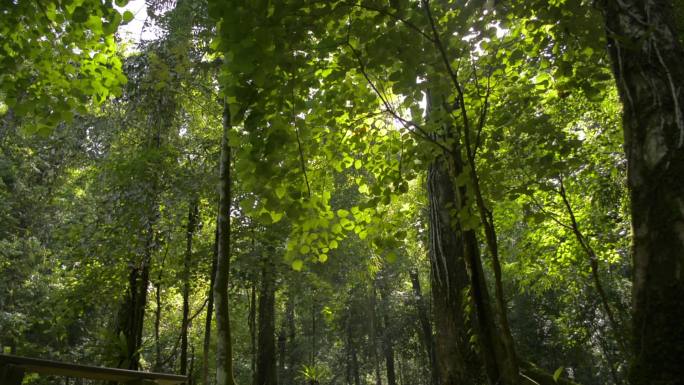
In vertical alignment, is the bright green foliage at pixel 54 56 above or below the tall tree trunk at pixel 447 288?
above

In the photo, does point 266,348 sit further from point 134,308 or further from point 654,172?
point 654,172

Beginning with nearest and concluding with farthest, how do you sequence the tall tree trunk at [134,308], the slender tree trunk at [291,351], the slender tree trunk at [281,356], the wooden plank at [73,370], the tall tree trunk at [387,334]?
the wooden plank at [73,370]
the tall tree trunk at [134,308]
the slender tree trunk at [281,356]
the tall tree trunk at [387,334]
the slender tree trunk at [291,351]

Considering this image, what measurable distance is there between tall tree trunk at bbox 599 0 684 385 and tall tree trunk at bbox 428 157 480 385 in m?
1.58

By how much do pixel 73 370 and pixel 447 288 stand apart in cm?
270

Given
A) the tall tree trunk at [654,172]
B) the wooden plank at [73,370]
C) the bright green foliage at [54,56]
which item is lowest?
the wooden plank at [73,370]

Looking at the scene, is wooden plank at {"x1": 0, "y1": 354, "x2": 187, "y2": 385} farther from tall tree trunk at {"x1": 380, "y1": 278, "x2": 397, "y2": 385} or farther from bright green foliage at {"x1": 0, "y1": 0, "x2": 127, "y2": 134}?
tall tree trunk at {"x1": 380, "y1": 278, "x2": 397, "y2": 385}

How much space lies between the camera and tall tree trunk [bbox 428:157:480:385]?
3.23 m

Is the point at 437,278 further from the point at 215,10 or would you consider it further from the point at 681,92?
the point at 215,10

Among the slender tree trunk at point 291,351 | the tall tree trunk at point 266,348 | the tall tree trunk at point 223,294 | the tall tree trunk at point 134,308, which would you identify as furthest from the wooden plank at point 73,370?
the slender tree trunk at point 291,351

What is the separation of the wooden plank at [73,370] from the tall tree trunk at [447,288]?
2388 mm

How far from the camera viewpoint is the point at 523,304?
20.5 m

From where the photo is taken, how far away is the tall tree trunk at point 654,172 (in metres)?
1.41

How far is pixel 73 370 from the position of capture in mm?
2719

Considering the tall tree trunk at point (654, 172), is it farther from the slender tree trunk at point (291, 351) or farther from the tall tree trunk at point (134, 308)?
the slender tree trunk at point (291, 351)
